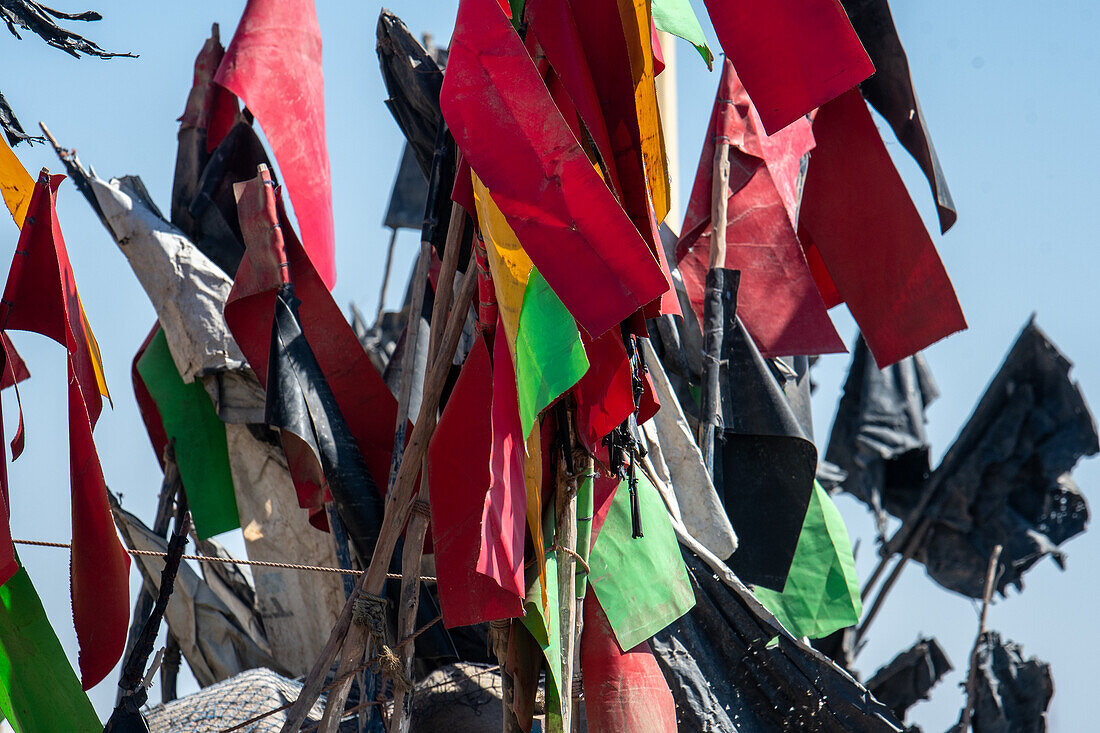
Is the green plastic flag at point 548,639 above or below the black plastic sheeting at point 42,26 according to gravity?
below

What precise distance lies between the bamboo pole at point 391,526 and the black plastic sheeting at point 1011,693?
14.6 ft

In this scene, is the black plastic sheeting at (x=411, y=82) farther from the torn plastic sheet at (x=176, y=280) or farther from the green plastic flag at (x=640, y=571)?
the green plastic flag at (x=640, y=571)

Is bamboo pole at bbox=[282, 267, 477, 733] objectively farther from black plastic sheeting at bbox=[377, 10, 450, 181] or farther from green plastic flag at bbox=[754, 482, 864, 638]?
green plastic flag at bbox=[754, 482, 864, 638]

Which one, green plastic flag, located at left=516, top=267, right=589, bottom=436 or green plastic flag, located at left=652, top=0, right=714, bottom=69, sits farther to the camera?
green plastic flag, located at left=652, top=0, right=714, bottom=69

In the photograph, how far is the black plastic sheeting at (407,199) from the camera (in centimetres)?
1077

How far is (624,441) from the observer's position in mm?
4039

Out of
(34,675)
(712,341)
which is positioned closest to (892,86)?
(712,341)

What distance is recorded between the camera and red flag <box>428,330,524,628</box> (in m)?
3.78

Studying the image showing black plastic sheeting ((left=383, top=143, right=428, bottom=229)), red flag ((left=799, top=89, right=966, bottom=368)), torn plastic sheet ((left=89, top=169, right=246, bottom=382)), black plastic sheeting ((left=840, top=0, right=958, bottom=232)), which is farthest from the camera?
black plastic sheeting ((left=383, top=143, right=428, bottom=229))

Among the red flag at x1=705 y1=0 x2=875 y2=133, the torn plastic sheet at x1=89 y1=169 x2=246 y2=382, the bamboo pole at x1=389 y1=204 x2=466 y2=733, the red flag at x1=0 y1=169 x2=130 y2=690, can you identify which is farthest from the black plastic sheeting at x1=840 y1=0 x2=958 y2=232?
the red flag at x1=0 y1=169 x2=130 y2=690

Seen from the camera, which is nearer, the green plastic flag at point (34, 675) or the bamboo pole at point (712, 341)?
the green plastic flag at point (34, 675)

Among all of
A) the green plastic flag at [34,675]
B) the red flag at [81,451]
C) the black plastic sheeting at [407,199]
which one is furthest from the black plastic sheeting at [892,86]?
the black plastic sheeting at [407,199]

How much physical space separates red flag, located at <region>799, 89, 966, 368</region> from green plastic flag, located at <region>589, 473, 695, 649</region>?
5.27 ft

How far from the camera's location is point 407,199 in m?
10.9
